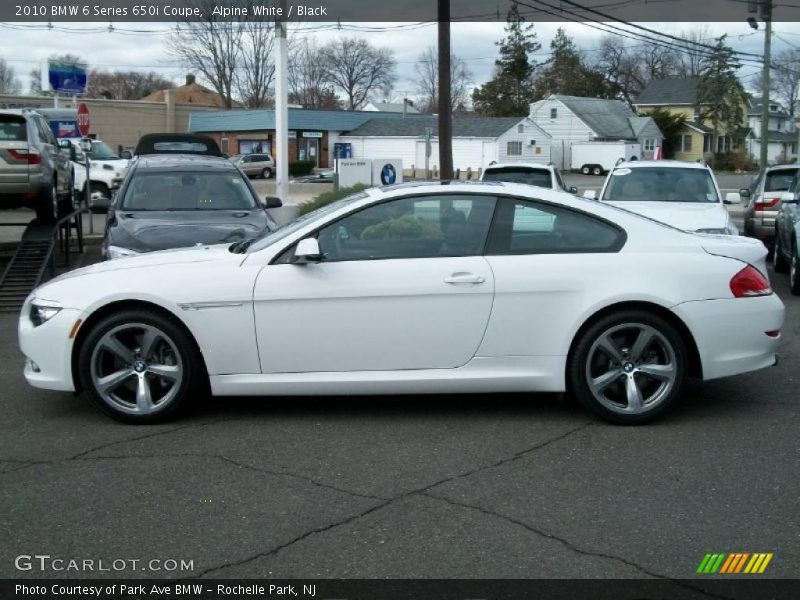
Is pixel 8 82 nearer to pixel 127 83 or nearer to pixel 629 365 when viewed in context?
pixel 127 83

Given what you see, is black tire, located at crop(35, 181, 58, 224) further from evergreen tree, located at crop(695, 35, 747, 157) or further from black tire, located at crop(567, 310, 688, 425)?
evergreen tree, located at crop(695, 35, 747, 157)

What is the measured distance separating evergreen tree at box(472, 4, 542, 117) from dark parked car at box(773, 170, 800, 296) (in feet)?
262

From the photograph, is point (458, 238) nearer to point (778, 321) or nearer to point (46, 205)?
point (778, 321)

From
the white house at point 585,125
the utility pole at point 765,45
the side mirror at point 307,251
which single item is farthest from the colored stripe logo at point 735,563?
the white house at point 585,125

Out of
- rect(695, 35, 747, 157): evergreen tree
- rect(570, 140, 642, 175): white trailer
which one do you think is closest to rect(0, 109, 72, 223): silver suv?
rect(570, 140, 642, 175): white trailer

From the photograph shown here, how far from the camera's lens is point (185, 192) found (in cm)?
1046

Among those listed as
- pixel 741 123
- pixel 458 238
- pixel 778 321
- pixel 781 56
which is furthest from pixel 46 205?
pixel 741 123

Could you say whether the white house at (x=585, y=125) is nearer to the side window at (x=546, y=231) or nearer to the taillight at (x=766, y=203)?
the taillight at (x=766, y=203)

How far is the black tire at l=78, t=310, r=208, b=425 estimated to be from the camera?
225 inches

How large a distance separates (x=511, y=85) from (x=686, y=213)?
83041 mm

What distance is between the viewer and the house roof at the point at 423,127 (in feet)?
211

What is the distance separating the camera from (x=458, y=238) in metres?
5.84

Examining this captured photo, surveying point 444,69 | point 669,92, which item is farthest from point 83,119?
point 669,92

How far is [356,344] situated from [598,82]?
324 ft
